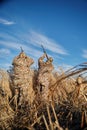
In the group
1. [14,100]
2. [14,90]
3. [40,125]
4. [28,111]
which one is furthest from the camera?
[14,90]

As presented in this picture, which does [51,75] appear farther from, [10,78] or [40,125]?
[40,125]

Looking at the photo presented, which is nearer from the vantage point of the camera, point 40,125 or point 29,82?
point 40,125

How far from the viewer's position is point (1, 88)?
657 cm

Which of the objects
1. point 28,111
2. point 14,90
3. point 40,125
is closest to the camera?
point 40,125

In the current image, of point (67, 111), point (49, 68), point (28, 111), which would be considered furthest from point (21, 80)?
point (67, 111)

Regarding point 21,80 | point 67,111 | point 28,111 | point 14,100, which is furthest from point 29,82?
point 67,111

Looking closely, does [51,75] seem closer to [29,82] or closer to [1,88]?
[29,82]

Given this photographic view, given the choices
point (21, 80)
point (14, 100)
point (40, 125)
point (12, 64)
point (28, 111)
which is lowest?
point (40, 125)

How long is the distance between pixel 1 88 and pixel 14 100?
0.47 meters

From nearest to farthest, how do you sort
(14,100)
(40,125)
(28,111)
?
(40,125), (28,111), (14,100)

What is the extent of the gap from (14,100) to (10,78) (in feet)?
2.67

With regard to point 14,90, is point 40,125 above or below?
below

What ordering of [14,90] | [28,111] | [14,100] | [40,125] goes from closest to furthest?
[40,125]
[28,111]
[14,100]
[14,90]

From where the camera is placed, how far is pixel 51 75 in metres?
6.80
